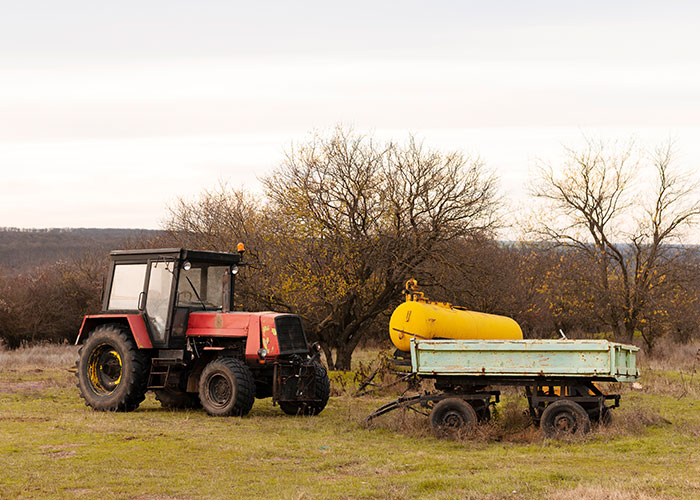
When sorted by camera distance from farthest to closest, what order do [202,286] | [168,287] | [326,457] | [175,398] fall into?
[202,286]
[175,398]
[168,287]
[326,457]

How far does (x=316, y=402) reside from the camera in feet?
49.0

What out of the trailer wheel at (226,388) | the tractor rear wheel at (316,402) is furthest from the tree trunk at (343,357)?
the trailer wheel at (226,388)

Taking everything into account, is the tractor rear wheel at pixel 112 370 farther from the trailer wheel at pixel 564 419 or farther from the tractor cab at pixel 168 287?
the trailer wheel at pixel 564 419

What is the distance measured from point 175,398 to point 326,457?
19.3ft

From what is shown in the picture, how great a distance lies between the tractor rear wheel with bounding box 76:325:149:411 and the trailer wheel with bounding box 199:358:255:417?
48.5 inches

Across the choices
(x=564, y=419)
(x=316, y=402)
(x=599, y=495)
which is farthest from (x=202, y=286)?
(x=599, y=495)

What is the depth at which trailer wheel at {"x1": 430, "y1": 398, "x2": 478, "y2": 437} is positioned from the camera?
39.6 ft

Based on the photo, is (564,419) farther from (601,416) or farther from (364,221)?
(364,221)

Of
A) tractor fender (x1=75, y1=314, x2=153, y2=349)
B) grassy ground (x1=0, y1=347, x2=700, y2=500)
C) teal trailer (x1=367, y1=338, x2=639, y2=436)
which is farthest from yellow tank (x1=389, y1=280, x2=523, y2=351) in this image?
tractor fender (x1=75, y1=314, x2=153, y2=349)

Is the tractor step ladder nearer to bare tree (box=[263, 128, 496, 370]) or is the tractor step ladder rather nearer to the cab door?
the cab door

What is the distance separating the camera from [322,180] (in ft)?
80.2

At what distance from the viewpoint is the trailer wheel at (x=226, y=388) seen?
14.1 m

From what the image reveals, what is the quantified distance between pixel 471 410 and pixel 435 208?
42.5 feet

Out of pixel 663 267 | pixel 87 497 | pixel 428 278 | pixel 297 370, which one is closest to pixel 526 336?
pixel 663 267
